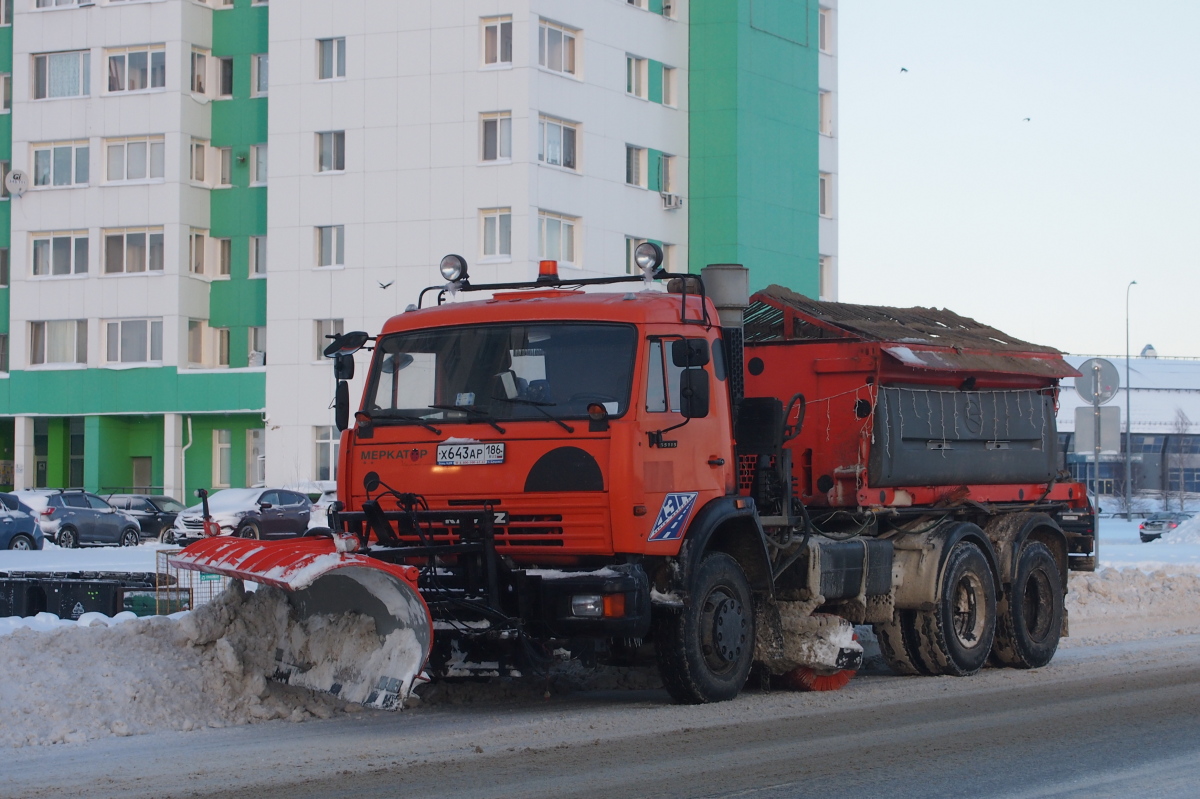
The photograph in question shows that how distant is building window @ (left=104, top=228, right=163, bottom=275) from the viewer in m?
50.6

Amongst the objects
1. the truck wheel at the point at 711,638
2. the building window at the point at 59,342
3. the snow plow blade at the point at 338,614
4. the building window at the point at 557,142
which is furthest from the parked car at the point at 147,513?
the truck wheel at the point at 711,638

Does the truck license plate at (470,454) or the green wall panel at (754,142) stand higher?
the green wall panel at (754,142)

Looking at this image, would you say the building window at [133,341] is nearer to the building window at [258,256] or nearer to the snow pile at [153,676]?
the building window at [258,256]

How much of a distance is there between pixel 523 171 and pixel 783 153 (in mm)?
10809

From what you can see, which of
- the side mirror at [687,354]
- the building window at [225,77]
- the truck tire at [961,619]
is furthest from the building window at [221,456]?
the side mirror at [687,354]

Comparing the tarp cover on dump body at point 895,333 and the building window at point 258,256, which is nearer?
the tarp cover on dump body at point 895,333

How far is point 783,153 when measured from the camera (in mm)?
52000

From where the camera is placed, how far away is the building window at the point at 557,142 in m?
45.9

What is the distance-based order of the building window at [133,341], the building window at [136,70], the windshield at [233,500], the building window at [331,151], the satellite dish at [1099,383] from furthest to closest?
the building window at [133,341]
the building window at [136,70]
the building window at [331,151]
the windshield at [233,500]
the satellite dish at [1099,383]

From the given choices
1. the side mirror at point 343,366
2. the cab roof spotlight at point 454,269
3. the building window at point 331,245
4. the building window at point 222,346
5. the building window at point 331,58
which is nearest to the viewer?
the side mirror at point 343,366

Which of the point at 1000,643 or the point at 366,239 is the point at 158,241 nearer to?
the point at 366,239

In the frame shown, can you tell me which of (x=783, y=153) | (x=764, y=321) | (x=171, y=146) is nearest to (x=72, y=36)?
(x=171, y=146)

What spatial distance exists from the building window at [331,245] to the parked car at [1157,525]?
84.7ft

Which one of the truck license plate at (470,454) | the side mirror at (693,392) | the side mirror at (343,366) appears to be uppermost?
the side mirror at (343,366)
